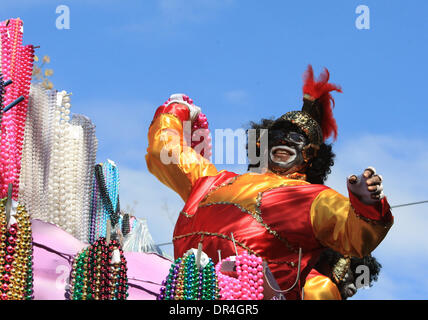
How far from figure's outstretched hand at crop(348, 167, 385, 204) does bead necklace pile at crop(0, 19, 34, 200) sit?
1913 mm

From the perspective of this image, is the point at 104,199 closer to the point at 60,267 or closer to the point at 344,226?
the point at 60,267

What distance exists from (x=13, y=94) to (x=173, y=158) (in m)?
1.04

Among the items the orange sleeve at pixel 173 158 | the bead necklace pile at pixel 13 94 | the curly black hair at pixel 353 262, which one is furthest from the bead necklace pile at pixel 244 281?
the curly black hair at pixel 353 262

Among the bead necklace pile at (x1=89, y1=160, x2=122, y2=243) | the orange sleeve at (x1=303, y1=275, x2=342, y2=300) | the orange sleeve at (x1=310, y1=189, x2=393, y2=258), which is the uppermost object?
the bead necklace pile at (x1=89, y1=160, x2=122, y2=243)

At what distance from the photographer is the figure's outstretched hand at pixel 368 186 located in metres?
3.68

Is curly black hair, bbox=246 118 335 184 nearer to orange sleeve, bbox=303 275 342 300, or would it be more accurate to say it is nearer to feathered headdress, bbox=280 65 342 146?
feathered headdress, bbox=280 65 342 146

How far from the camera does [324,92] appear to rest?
16.6 feet

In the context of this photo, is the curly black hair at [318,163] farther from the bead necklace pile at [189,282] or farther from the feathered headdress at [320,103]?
the bead necklace pile at [189,282]

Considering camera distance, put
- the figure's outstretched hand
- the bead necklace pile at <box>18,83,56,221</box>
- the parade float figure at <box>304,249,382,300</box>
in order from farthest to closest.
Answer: the parade float figure at <box>304,249,382,300</box> → the bead necklace pile at <box>18,83,56,221</box> → the figure's outstretched hand

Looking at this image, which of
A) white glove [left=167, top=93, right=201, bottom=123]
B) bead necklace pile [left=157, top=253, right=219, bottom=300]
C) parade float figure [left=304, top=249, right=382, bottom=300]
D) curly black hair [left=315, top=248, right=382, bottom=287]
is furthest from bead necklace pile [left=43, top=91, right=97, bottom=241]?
curly black hair [left=315, top=248, right=382, bottom=287]

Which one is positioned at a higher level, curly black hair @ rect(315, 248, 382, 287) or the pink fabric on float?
curly black hair @ rect(315, 248, 382, 287)

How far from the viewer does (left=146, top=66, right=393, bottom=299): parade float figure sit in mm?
4238
